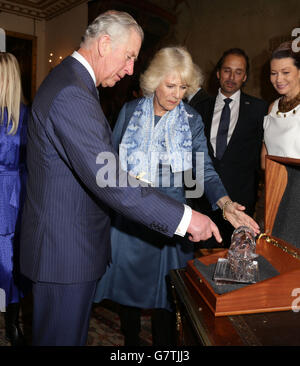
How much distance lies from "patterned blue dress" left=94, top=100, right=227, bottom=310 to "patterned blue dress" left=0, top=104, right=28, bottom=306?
87cm

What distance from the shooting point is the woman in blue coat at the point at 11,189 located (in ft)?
8.57

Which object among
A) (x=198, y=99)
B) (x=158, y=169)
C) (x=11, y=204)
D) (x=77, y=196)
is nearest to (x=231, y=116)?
(x=198, y=99)

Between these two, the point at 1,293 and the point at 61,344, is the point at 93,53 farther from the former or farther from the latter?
the point at 1,293

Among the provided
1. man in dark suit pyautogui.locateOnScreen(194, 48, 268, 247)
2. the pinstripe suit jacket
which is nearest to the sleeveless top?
man in dark suit pyautogui.locateOnScreen(194, 48, 268, 247)

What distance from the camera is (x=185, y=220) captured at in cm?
144

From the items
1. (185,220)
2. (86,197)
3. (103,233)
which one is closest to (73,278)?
(103,233)

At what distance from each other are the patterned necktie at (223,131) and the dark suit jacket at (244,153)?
48mm

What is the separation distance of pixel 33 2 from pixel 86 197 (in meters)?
9.57

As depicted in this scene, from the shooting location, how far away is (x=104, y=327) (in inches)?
119

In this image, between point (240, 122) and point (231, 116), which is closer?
point (240, 122)

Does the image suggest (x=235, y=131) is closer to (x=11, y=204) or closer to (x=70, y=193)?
(x=11, y=204)

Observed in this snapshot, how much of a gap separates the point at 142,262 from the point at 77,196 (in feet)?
3.08

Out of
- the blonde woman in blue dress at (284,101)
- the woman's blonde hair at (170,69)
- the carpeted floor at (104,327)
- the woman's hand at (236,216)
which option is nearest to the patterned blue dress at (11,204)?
the carpeted floor at (104,327)

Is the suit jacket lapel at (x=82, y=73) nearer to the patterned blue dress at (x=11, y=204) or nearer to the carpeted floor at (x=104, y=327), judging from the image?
the patterned blue dress at (x=11, y=204)
